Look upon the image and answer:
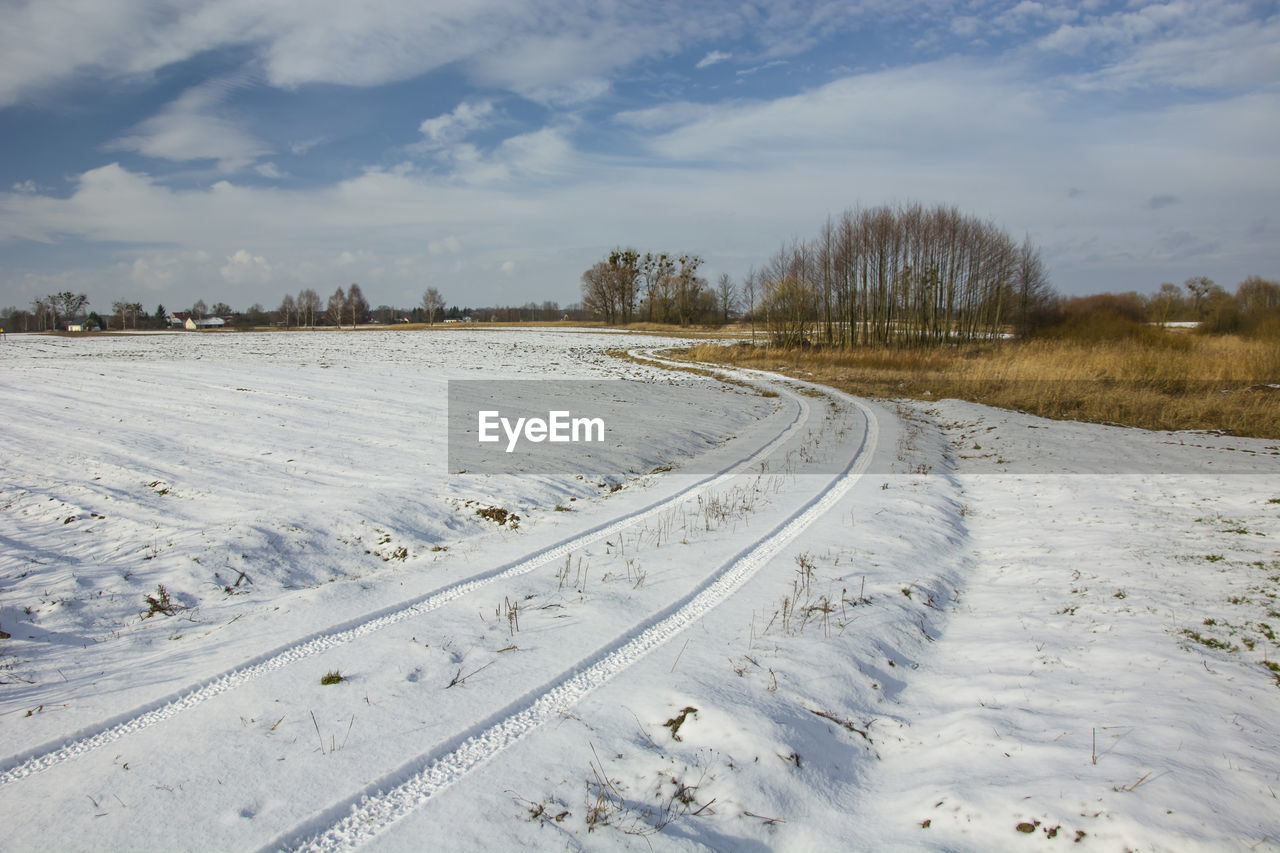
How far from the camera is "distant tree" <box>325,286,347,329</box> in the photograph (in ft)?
364

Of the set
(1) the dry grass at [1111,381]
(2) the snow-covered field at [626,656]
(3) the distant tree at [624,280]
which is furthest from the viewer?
(3) the distant tree at [624,280]

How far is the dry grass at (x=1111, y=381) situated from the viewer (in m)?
17.5

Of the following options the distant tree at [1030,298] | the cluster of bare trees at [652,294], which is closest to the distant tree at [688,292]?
→ the cluster of bare trees at [652,294]

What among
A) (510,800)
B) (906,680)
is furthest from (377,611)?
(906,680)

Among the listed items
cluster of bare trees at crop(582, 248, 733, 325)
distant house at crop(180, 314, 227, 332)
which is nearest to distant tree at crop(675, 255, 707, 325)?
cluster of bare trees at crop(582, 248, 733, 325)

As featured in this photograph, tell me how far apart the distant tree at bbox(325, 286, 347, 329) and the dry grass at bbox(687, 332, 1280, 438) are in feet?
317

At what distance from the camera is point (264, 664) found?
4652 millimetres

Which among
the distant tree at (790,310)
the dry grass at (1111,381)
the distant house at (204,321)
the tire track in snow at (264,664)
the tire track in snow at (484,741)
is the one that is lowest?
the tire track in snow at (484,741)

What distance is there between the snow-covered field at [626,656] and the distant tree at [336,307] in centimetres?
11001

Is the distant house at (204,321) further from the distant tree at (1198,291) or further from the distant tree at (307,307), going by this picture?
the distant tree at (1198,291)

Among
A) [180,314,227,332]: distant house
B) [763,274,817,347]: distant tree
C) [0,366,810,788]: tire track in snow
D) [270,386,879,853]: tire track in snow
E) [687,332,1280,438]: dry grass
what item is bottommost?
[270,386,879,853]: tire track in snow

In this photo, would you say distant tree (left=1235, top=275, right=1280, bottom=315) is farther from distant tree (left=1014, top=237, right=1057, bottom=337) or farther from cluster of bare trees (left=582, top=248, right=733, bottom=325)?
cluster of bare trees (left=582, top=248, right=733, bottom=325)

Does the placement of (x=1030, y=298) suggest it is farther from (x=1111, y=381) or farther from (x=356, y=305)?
(x=356, y=305)

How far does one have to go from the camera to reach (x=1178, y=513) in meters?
8.65
